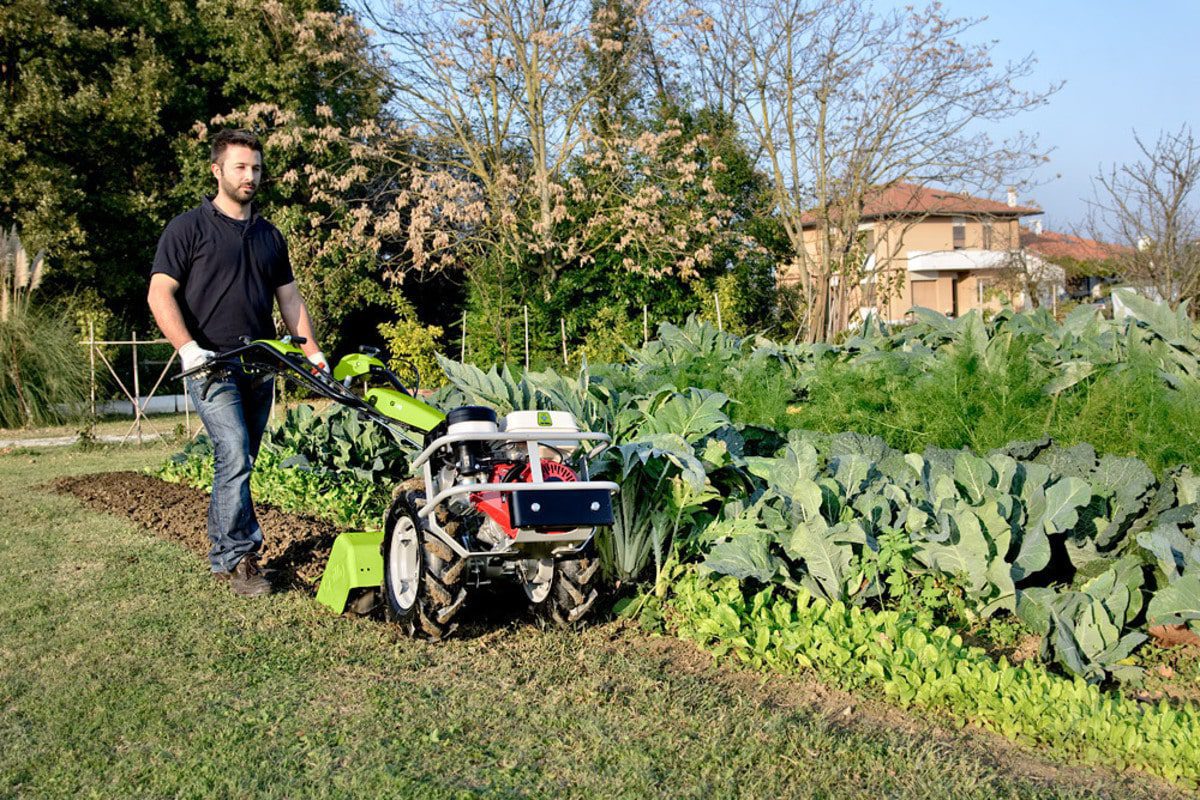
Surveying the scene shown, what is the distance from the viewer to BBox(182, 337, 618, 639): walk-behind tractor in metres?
3.88

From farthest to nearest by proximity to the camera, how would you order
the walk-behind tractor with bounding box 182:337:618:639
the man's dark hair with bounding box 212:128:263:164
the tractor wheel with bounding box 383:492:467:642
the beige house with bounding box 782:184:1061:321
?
the beige house with bounding box 782:184:1061:321 → the man's dark hair with bounding box 212:128:263:164 → the tractor wheel with bounding box 383:492:467:642 → the walk-behind tractor with bounding box 182:337:618:639

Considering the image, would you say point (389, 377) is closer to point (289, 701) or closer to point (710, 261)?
point (289, 701)

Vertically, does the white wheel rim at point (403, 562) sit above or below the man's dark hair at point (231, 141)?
below

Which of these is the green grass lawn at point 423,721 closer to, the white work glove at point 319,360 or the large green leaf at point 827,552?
the large green leaf at point 827,552

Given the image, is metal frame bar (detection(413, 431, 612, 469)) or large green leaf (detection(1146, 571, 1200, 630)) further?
metal frame bar (detection(413, 431, 612, 469))

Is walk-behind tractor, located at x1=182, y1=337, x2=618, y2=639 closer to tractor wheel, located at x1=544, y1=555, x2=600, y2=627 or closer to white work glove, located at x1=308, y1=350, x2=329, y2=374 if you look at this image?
tractor wheel, located at x1=544, y1=555, x2=600, y2=627

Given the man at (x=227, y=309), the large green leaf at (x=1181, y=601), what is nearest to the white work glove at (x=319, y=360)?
the man at (x=227, y=309)

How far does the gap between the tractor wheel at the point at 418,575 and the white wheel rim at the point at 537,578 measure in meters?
0.28

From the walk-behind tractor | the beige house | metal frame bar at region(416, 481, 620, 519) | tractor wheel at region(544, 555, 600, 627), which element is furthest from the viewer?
the beige house

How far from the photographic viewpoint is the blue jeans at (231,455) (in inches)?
205

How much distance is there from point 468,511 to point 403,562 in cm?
65

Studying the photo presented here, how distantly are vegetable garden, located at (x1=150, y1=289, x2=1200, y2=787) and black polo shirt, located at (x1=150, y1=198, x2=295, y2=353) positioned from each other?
102 centimetres

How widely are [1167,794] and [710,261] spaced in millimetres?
18369

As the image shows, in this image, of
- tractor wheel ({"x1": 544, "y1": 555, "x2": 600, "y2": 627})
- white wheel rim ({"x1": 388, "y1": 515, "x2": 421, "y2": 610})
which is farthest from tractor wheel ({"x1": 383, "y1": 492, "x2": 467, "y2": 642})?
tractor wheel ({"x1": 544, "y1": 555, "x2": 600, "y2": 627})
